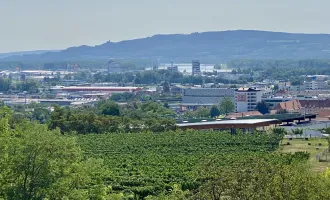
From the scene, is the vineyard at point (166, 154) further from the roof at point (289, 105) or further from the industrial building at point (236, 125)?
the roof at point (289, 105)

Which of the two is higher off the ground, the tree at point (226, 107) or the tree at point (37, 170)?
the tree at point (37, 170)

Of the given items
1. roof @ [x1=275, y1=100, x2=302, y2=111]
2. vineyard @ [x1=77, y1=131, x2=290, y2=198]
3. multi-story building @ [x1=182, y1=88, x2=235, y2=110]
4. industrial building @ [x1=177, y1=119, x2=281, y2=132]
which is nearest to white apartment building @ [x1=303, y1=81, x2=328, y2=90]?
multi-story building @ [x1=182, y1=88, x2=235, y2=110]

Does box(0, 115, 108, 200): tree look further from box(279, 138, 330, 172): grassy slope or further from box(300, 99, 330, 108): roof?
box(300, 99, 330, 108): roof

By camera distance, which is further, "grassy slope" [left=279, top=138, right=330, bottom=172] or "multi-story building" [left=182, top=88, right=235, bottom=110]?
"multi-story building" [left=182, top=88, right=235, bottom=110]

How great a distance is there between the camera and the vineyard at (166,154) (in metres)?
27.7

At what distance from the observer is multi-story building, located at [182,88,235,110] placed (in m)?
99.2

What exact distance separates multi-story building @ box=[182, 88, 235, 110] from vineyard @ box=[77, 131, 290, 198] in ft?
176

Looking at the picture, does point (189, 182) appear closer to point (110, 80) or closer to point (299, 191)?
point (299, 191)

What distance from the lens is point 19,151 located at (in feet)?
60.4

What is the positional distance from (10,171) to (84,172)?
1.97 metres

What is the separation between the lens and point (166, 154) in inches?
1438

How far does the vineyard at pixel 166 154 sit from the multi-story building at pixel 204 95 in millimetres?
53607

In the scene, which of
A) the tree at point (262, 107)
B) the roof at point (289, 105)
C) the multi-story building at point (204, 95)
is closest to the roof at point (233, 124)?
the roof at point (289, 105)

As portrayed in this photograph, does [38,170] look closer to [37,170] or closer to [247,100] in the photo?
[37,170]
